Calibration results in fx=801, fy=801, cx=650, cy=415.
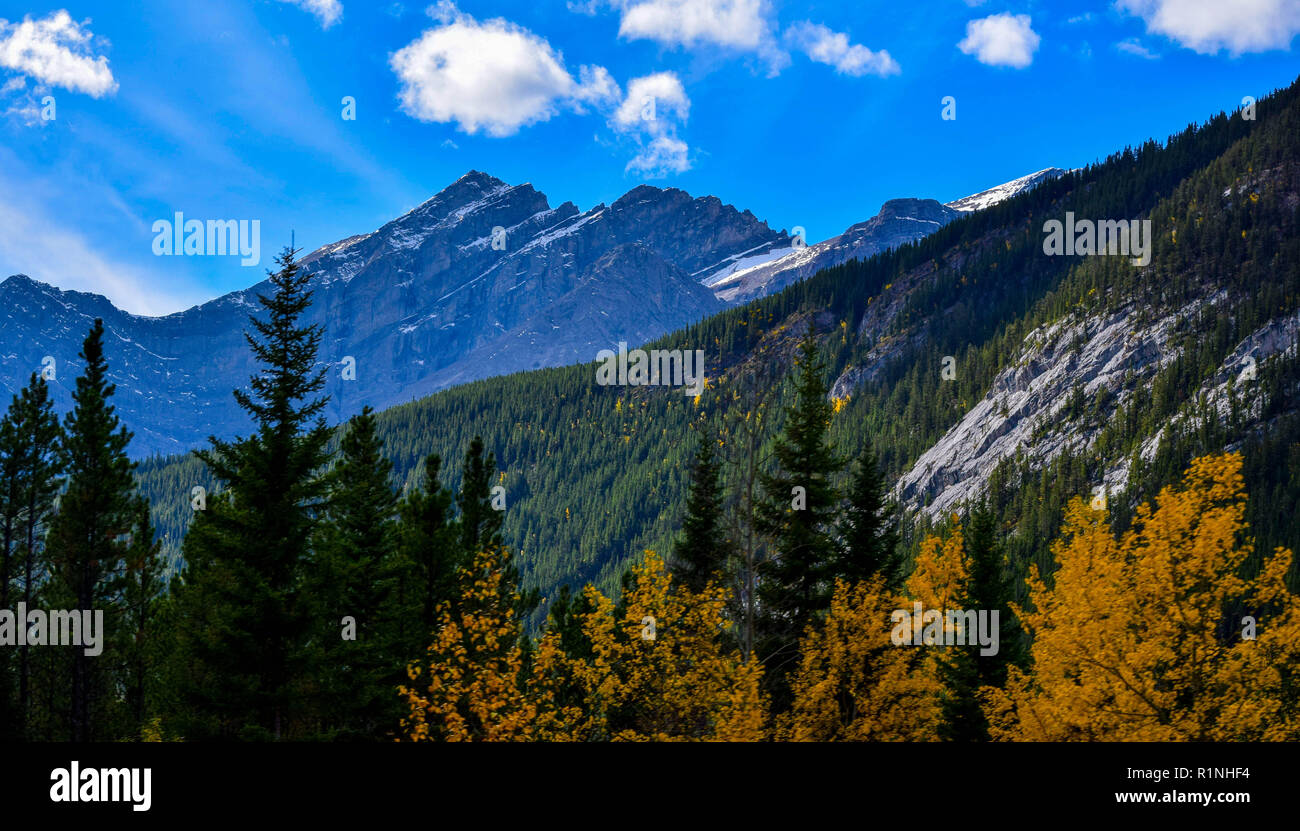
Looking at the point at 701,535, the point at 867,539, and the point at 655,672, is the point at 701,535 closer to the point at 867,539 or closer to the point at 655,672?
the point at 867,539

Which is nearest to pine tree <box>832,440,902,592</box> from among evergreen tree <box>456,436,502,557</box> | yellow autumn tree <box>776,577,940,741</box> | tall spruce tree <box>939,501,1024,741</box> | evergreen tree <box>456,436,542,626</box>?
yellow autumn tree <box>776,577,940,741</box>

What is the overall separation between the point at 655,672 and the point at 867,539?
33.8ft

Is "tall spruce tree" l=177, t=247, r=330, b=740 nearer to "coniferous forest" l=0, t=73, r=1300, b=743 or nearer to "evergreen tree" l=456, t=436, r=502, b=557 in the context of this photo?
"coniferous forest" l=0, t=73, r=1300, b=743

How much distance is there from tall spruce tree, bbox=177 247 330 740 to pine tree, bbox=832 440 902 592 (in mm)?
16223

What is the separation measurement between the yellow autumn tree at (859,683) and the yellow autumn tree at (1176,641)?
374 cm

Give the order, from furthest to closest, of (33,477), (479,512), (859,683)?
(479,512) < (33,477) < (859,683)

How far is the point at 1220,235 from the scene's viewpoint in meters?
192

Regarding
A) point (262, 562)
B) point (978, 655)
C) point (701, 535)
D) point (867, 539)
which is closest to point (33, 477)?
point (262, 562)

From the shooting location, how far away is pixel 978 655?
29.7 meters

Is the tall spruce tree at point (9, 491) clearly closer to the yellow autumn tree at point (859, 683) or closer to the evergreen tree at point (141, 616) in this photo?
the evergreen tree at point (141, 616)

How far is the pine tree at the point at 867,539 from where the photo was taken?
25.8m

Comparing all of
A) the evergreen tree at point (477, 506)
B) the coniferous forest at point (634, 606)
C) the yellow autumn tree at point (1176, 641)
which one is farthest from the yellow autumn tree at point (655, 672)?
the evergreen tree at point (477, 506)
